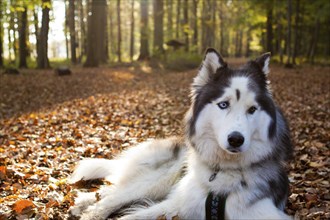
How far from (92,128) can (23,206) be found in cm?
474

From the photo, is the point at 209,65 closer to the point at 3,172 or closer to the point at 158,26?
the point at 3,172

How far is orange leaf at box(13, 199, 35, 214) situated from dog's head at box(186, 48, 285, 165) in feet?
6.35

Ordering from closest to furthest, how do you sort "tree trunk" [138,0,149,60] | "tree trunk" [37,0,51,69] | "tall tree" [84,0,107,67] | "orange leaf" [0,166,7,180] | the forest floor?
1. the forest floor
2. "orange leaf" [0,166,7,180]
3. "tree trunk" [37,0,51,69]
4. "tall tree" [84,0,107,67]
5. "tree trunk" [138,0,149,60]

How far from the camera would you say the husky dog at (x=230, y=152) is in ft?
10.6

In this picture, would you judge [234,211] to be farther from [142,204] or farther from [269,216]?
[142,204]

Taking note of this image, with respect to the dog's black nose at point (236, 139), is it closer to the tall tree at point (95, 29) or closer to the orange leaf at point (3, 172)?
the orange leaf at point (3, 172)

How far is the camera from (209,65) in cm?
364

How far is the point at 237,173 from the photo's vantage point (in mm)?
3393

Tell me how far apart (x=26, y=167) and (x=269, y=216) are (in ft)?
12.7

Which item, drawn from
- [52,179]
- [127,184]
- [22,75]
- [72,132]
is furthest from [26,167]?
[22,75]

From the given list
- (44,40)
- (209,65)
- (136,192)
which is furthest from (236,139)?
(44,40)

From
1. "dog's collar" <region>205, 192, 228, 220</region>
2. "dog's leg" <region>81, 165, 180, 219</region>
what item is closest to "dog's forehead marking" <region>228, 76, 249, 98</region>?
"dog's collar" <region>205, 192, 228, 220</region>

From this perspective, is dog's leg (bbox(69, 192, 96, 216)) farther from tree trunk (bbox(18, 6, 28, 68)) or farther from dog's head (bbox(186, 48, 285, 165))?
tree trunk (bbox(18, 6, 28, 68))

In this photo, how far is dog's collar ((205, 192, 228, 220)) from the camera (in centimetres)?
327
